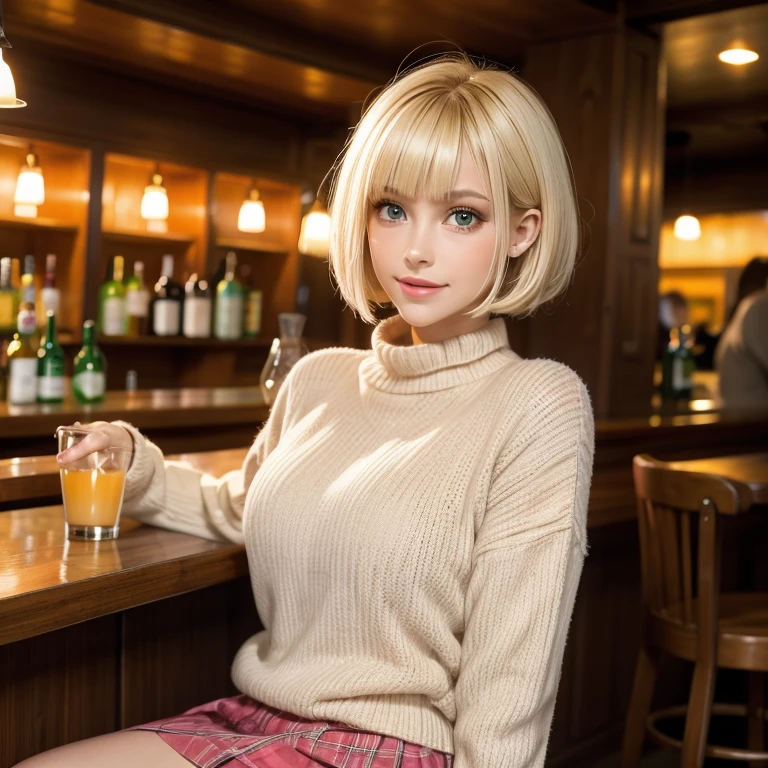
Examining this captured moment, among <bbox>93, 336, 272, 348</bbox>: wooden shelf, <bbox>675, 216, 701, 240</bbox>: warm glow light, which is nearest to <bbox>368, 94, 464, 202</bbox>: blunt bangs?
<bbox>93, 336, 272, 348</bbox>: wooden shelf

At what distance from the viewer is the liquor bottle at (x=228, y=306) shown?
16.5ft

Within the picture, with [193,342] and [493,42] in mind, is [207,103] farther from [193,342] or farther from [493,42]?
[493,42]

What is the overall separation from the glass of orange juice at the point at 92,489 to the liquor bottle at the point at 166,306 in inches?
141

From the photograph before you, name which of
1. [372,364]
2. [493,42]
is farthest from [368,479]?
[493,42]

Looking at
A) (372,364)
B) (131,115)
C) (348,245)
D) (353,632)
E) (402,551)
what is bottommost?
(353,632)

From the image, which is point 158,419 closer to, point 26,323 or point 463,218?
point 26,323

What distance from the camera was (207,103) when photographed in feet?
17.0

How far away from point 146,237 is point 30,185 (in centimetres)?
82

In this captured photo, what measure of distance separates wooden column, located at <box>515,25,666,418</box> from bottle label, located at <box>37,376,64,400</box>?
2.04 metres

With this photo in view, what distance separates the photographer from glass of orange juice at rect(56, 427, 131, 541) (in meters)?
1.28

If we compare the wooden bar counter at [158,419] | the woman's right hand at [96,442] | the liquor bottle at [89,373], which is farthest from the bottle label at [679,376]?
the woman's right hand at [96,442]

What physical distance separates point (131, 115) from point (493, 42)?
1.86 meters

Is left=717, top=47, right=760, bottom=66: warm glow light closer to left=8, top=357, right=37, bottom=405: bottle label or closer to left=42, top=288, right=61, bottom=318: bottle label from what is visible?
left=42, top=288, right=61, bottom=318: bottle label

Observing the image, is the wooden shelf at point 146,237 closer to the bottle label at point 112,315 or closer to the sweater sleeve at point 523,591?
the bottle label at point 112,315
